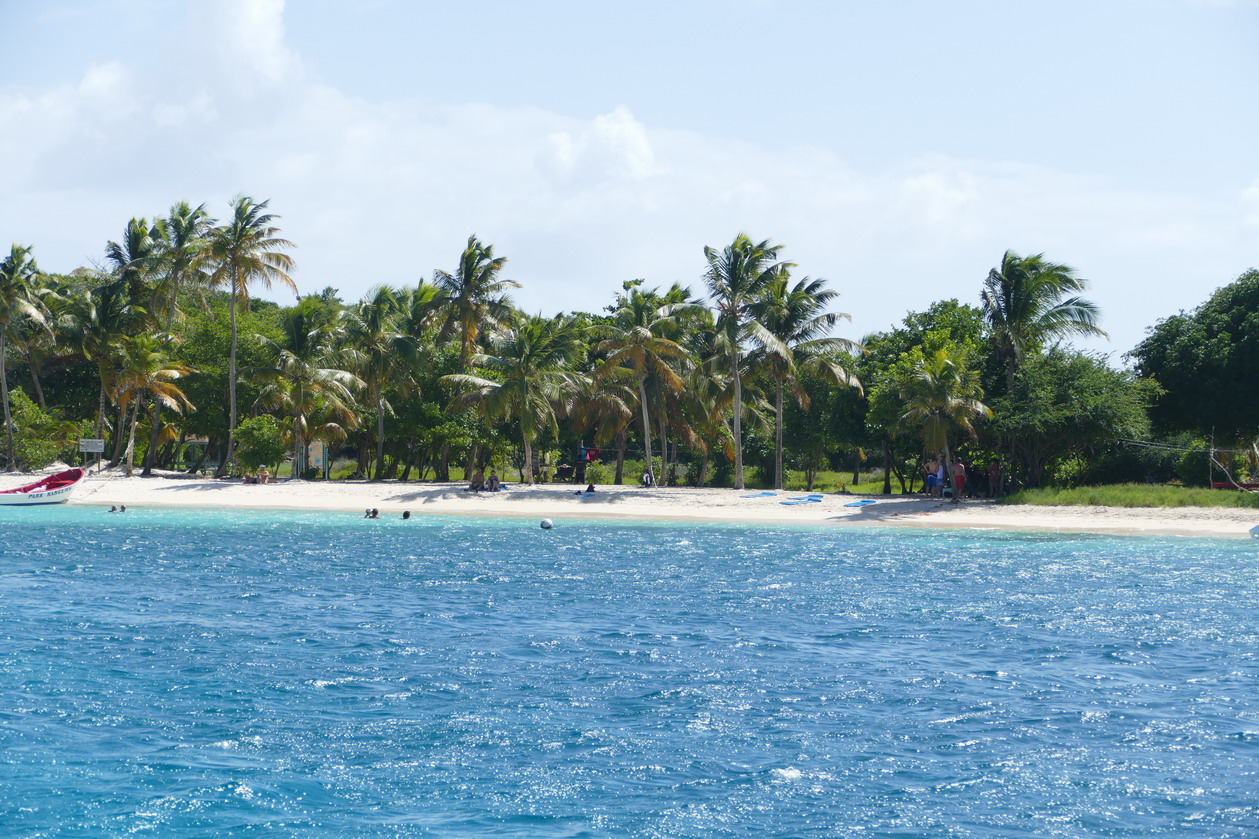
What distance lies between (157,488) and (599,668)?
35.8 m

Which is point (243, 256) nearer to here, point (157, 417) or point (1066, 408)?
point (157, 417)

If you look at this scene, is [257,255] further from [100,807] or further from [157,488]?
[100,807]

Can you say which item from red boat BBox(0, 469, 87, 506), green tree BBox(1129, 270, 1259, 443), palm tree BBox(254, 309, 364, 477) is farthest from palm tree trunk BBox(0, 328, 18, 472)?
green tree BBox(1129, 270, 1259, 443)

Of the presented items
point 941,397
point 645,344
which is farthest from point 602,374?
point 941,397

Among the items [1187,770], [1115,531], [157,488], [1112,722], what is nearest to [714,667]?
[1112,722]

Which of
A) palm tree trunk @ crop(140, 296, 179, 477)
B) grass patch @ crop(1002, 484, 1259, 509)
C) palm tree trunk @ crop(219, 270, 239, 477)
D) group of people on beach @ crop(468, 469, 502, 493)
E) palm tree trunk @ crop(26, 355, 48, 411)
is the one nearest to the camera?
grass patch @ crop(1002, 484, 1259, 509)

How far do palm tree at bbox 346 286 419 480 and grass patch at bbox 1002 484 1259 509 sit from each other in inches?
1032

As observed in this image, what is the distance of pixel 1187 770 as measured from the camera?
10562 mm

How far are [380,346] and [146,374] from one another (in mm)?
9761

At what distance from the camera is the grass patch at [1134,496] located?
35.6m

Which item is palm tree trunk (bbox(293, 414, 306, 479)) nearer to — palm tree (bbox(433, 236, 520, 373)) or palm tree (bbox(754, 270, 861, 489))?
palm tree (bbox(433, 236, 520, 373))

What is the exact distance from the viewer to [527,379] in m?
44.4

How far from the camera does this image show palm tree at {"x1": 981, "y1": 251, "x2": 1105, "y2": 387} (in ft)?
130

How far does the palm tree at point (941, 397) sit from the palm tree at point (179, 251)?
3064cm
